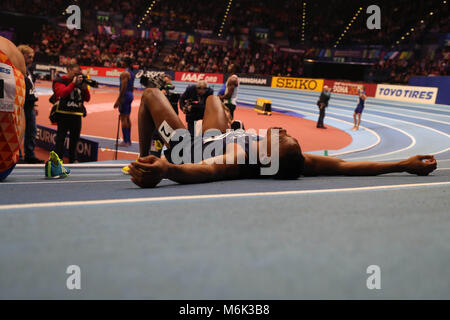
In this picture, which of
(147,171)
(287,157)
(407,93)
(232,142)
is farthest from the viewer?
(407,93)

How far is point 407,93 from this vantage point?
54.1 feet

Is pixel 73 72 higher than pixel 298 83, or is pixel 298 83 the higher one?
pixel 298 83

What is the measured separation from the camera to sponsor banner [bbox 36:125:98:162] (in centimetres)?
556

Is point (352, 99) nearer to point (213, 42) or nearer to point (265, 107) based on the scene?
point (265, 107)

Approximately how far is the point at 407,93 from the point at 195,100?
14.3m

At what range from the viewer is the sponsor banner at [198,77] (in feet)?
77.2

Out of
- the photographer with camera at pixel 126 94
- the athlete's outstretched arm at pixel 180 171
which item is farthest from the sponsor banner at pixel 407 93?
the athlete's outstretched arm at pixel 180 171

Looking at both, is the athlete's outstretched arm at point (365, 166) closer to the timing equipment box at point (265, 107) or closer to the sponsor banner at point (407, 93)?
the timing equipment box at point (265, 107)

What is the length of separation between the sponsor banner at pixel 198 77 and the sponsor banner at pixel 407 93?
9.69 meters

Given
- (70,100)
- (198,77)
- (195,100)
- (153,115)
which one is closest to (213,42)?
(198,77)

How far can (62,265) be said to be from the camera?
2.34 feet
